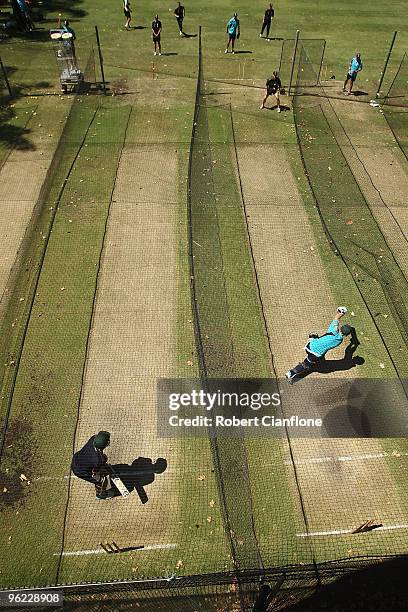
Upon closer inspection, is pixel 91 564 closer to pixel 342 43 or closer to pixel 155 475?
pixel 155 475

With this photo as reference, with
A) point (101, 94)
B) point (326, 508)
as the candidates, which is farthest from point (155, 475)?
point (101, 94)

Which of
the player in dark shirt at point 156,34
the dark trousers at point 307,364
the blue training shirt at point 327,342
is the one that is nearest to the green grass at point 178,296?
the player in dark shirt at point 156,34

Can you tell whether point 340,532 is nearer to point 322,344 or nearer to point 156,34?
point 322,344

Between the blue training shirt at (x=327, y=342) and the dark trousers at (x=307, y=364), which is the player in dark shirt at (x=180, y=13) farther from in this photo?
the dark trousers at (x=307, y=364)

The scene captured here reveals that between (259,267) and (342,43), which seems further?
(342,43)

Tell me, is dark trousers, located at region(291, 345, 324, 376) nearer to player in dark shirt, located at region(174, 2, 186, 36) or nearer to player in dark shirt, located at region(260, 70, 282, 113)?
player in dark shirt, located at region(260, 70, 282, 113)
